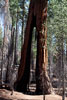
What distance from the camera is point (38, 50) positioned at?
43.5ft

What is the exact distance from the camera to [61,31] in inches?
368

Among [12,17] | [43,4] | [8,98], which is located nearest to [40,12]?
[43,4]

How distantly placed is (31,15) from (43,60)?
11.8 ft

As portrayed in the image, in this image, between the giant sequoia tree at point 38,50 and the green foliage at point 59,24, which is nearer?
the green foliage at point 59,24

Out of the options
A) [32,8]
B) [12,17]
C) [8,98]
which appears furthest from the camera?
[12,17]

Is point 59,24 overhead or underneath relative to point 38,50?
overhead

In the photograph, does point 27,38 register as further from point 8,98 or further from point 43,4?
point 8,98

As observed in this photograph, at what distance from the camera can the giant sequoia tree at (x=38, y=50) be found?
12.6 m

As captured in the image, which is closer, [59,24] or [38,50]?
[59,24]

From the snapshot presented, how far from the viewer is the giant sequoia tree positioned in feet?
41.4

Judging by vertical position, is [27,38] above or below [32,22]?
below

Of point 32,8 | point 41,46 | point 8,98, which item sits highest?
point 32,8

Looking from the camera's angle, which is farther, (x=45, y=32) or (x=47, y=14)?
(x=47, y=14)

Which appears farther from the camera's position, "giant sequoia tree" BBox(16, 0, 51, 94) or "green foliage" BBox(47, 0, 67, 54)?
"giant sequoia tree" BBox(16, 0, 51, 94)
